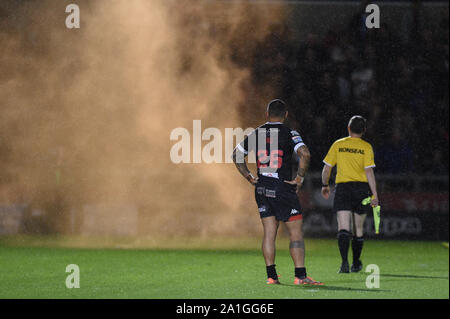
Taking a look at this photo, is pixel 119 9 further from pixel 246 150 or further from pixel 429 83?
pixel 246 150

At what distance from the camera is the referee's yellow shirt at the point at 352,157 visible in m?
10.0

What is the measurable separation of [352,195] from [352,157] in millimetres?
493

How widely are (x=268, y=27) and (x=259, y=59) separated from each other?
1342 millimetres

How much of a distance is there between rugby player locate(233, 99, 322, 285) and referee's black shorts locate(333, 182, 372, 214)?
1980 mm

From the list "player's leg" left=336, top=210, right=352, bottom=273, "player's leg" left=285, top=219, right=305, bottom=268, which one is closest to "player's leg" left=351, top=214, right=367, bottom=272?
"player's leg" left=336, top=210, right=352, bottom=273

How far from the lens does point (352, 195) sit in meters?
10.2

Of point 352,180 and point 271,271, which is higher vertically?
point 352,180

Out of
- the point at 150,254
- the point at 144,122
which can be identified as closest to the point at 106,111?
the point at 144,122

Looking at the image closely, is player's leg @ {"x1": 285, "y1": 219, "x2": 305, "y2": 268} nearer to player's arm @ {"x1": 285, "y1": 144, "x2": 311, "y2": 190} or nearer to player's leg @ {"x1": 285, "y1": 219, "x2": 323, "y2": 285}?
player's leg @ {"x1": 285, "y1": 219, "x2": 323, "y2": 285}

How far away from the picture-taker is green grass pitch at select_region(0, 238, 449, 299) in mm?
8203

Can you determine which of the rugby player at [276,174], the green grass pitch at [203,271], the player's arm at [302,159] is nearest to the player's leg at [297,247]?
the rugby player at [276,174]

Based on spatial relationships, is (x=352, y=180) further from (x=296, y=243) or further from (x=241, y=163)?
(x=241, y=163)

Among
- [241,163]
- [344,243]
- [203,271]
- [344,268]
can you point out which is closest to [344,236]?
[344,243]

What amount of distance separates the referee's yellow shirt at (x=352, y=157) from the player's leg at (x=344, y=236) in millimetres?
439
